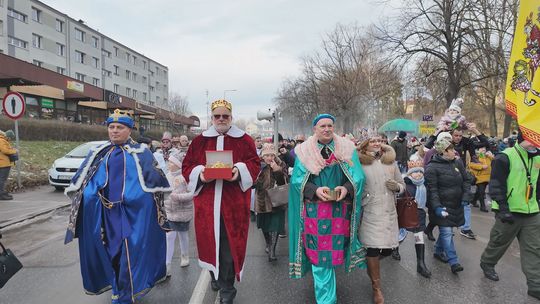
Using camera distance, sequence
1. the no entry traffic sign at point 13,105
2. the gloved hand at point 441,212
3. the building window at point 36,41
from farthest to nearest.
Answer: the building window at point 36,41, the no entry traffic sign at point 13,105, the gloved hand at point 441,212

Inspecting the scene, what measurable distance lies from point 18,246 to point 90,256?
3.34m

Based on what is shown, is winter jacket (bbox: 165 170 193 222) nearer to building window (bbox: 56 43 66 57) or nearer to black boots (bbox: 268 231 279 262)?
black boots (bbox: 268 231 279 262)

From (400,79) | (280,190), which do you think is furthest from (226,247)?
(400,79)

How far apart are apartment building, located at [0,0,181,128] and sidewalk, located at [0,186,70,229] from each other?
35.7 feet

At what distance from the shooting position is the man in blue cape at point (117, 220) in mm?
3465

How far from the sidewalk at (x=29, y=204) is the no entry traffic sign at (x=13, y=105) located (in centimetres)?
231

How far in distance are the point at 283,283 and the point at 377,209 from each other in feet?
4.82

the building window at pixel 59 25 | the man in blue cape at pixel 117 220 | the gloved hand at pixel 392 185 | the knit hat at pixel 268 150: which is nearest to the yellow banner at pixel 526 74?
the gloved hand at pixel 392 185

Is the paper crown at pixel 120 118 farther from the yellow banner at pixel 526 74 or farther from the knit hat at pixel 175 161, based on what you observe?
the yellow banner at pixel 526 74

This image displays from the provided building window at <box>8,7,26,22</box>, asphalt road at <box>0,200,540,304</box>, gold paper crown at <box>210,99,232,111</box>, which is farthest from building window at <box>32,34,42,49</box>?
gold paper crown at <box>210,99,232,111</box>

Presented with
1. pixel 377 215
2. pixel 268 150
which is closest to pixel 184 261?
pixel 268 150

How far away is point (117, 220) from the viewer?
3484 millimetres

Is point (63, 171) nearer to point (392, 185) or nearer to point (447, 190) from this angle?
point (392, 185)

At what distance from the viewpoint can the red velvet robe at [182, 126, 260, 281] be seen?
353 centimetres
